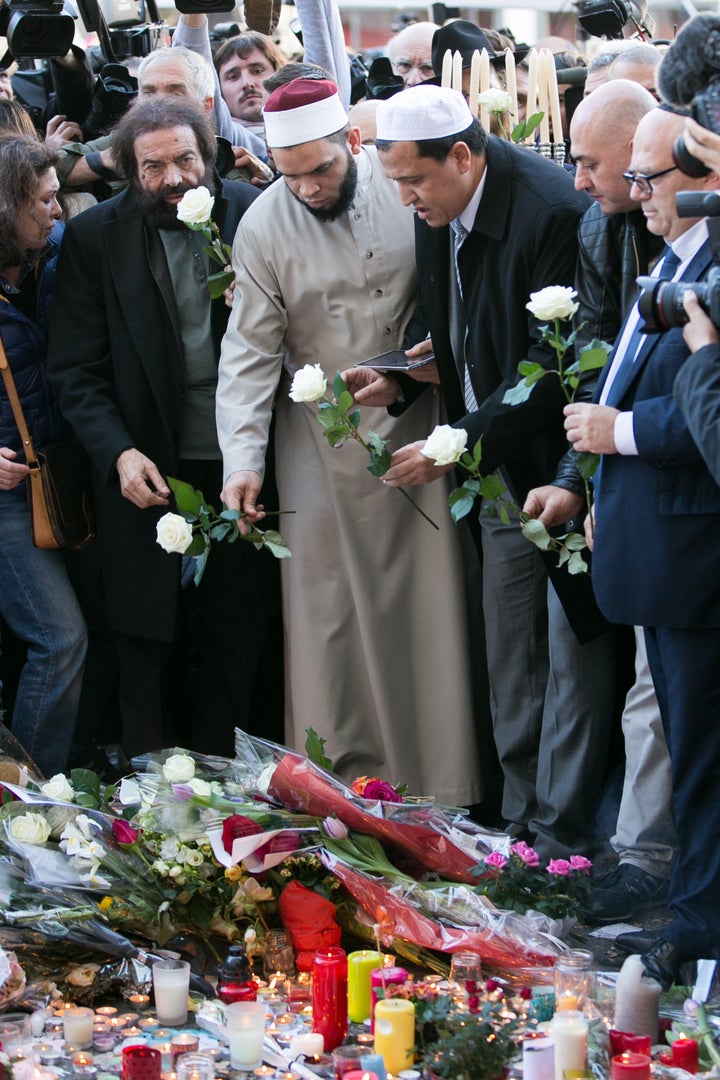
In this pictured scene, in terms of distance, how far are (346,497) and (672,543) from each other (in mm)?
1486

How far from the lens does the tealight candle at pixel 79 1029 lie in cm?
301

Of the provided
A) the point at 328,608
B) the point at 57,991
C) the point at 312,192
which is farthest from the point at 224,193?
the point at 57,991

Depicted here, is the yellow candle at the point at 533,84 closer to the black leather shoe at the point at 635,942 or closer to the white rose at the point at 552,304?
the white rose at the point at 552,304

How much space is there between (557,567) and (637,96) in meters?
1.16

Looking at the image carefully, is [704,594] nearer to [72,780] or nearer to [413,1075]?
[413,1075]

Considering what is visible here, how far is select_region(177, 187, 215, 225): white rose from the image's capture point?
4.09 meters

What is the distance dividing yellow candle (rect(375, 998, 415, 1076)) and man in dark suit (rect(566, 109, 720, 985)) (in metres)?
0.65

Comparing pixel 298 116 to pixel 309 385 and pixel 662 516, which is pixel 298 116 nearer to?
pixel 309 385

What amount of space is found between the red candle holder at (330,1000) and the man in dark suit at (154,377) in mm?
1686

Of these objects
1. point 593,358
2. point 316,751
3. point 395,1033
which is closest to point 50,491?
point 316,751

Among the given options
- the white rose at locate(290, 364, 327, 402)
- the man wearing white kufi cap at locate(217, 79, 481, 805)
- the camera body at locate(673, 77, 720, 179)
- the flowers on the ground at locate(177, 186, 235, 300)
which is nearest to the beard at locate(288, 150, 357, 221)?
the man wearing white kufi cap at locate(217, 79, 481, 805)

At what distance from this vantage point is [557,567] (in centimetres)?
389

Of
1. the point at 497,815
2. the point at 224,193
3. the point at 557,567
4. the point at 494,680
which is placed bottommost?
the point at 497,815

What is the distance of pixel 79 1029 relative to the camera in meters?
3.00
